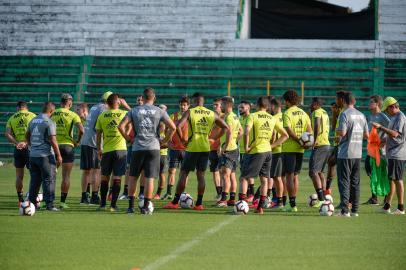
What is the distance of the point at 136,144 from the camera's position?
15.7m

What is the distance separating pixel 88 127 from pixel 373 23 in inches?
992

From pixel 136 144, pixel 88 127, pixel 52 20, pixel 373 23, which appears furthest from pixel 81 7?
pixel 136 144

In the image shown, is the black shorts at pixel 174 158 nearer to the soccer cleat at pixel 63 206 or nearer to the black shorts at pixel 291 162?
the soccer cleat at pixel 63 206

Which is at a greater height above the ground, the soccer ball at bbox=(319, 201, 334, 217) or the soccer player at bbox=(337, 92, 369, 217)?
the soccer player at bbox=(337, 92, 369, 217)

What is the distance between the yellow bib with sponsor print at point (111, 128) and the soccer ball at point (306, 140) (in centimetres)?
318

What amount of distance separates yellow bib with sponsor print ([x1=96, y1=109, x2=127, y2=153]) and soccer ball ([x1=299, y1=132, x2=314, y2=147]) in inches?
125

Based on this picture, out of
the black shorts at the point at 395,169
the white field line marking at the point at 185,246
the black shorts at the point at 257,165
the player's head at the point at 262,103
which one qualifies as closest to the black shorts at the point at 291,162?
the black shorts at the point at 257,165

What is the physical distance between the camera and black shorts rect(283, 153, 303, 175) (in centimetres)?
1691

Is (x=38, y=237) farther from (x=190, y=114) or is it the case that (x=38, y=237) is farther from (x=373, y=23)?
(x=373, y=23)

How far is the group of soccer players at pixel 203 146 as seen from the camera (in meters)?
15.6

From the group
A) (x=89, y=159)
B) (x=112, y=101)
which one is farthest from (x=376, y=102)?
(x=89, y=159)

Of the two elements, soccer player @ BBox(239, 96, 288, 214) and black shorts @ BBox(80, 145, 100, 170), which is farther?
black shorts @ BBox(80, 145, 100, 170)

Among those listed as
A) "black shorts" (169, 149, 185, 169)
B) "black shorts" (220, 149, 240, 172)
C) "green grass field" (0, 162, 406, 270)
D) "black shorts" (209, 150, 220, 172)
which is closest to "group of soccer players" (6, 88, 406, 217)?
"black shorts" (220, 149, 240, 172)

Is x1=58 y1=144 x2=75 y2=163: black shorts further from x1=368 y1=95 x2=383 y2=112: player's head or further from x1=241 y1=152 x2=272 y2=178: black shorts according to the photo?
x1=368 y1=95 x2=383 y2=112: player's head
